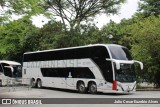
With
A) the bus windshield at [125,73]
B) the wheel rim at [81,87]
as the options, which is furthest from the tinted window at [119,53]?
the wheel rim at [81,87]

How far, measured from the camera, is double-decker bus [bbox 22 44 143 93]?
25.1 metres

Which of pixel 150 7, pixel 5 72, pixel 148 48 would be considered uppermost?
pixel 150 7

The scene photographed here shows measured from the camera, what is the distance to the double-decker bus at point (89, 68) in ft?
82.3

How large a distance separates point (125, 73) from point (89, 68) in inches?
116

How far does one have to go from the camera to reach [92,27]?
42844 millimetres

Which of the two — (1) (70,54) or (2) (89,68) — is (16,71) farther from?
(2) (89,68)

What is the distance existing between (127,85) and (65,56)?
6.80 m

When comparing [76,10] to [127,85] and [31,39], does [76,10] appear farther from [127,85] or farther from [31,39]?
[127,85]

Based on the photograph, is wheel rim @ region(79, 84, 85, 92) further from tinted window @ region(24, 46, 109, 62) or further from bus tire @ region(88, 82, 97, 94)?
tinted window @ region(24, 46, 109, 62)

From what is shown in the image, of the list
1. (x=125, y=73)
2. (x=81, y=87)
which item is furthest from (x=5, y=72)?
(x=125, y=73)

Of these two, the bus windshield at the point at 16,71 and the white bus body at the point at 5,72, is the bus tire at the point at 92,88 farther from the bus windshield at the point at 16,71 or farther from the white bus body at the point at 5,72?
the bus windshield at the point at 16,71

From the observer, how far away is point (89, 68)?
88.3ft

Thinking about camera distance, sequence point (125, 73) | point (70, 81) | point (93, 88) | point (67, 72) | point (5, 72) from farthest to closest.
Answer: point (5, 72) < point (67, 72) < point (70, 81) < point (93, 88) < point (125, 73)

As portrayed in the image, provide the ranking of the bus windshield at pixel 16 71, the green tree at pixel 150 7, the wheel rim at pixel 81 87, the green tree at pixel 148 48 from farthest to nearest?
the green tree at pixel 150 7 → the bus windshield at pixel 16 71 → the green tree at pixel 148 48 → the wheel rim at pixel 81 87
